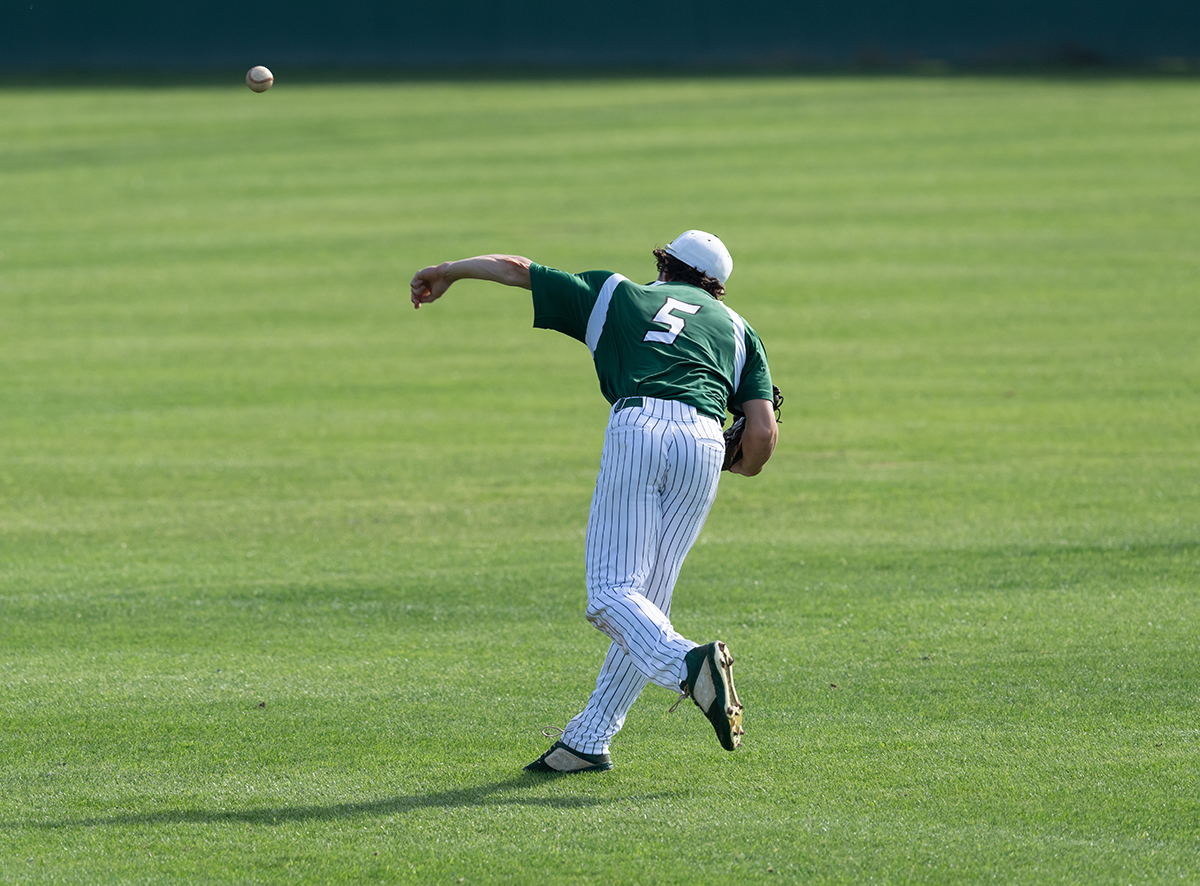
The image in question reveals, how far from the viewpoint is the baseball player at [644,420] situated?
538cm

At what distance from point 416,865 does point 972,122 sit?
2431 centimetres

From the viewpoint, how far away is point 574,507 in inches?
394

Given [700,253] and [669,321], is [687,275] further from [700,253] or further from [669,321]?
[669,321]

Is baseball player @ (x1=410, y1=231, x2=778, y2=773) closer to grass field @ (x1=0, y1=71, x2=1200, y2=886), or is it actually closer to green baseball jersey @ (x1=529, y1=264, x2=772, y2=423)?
green baseball jersey @ (x1=529, y1=264, x2=772, y2=423)

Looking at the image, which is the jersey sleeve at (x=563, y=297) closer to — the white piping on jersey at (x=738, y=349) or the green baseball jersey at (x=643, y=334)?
the green baseball jersey at (x=643, y=334)

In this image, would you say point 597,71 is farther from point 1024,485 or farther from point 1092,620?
point 1092,620

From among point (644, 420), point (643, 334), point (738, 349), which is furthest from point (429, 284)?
point (738, 349)

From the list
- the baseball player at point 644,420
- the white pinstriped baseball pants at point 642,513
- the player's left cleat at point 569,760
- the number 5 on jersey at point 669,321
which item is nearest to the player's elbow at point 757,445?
the baseball player at point 644,420

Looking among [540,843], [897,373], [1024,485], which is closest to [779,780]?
[540,843]

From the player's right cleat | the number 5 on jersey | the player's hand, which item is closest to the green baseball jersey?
Answer: the number 5 on jersey

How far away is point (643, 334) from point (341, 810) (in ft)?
6.59

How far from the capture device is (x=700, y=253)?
5844 mm

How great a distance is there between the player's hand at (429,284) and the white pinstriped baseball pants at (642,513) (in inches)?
31.5

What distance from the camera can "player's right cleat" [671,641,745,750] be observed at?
4.89m
